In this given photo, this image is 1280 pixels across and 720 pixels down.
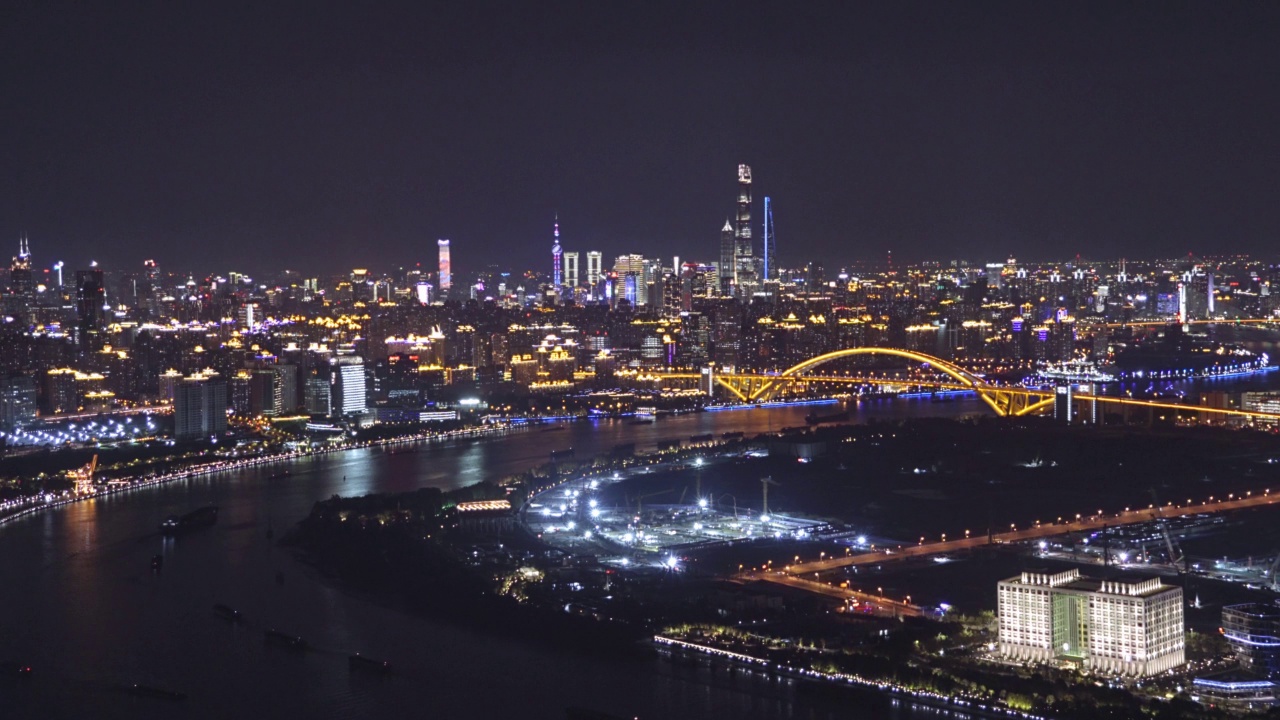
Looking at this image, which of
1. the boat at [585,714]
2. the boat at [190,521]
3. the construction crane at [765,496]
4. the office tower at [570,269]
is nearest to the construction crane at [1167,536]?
the construction crane at [765,496]

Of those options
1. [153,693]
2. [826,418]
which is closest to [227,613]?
[153,693]

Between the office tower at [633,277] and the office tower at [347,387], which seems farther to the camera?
the office tower at [633,277]

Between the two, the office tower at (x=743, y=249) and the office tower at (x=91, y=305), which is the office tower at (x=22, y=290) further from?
the office tower at (x=743, y=249)

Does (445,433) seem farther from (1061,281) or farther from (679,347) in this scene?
(1061,281)

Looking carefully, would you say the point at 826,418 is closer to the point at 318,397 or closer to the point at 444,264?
the point at 318,397

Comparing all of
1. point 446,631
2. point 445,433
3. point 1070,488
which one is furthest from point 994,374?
point 446,631

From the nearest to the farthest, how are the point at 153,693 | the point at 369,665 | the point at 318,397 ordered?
the point at 153,693, the point at 369,665, the point at 318,397

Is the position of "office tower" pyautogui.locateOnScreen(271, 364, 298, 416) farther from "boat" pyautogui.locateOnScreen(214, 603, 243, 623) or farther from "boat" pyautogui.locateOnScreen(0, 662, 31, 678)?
"boat" pyautogui.locateOnScreen(0, 662, 31, 678)
